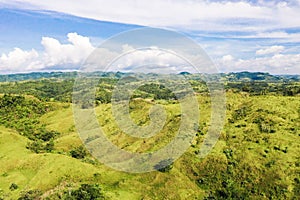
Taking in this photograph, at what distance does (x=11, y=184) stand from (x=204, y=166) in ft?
86.1

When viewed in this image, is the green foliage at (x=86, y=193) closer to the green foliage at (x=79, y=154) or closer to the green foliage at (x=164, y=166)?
the green foliage at (x=164, y=166)

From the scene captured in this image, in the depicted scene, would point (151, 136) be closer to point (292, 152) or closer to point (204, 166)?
point (204, 166)

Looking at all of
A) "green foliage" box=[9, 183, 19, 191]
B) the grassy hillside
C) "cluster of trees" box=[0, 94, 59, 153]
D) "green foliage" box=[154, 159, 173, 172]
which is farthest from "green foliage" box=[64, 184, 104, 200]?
"cluster of trees" box=[0, 94, 59, 153]

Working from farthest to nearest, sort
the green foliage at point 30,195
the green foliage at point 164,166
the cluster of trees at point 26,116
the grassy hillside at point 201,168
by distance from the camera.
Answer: the cluster of trees at point 26,116
the green foliage at point 164,166
the grassy hillside at point 201,168
the green foliage at point 30,195

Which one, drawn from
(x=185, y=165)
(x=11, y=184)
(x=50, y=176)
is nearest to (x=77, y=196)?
(x=50, y=176)

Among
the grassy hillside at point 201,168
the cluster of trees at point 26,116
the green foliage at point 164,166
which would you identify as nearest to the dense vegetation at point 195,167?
the grassy hillside at point 201,168

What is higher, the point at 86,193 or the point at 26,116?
the point at 86,193

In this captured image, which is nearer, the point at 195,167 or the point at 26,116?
the point at 195,167

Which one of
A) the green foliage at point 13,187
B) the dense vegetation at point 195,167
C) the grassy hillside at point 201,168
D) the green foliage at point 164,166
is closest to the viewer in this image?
the dense vegetation at point 195,167

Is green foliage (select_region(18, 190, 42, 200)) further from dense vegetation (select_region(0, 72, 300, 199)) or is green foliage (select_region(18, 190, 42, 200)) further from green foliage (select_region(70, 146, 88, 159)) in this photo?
green foliage (select_region(70, 146, 88, 159))

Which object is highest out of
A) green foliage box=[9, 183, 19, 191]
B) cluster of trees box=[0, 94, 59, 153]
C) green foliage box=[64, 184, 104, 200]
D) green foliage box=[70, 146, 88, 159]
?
green foliage box=[64, 184, 104, 200]

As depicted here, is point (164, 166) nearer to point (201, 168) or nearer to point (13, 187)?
point (201, 168)

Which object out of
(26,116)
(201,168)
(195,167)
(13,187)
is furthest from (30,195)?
(26,116)

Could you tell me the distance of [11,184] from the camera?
4053 cm
